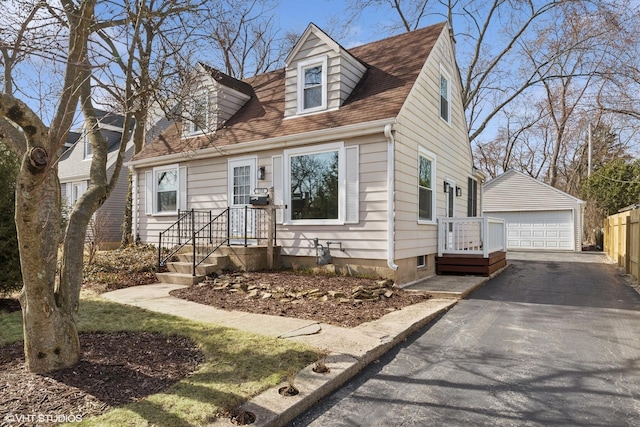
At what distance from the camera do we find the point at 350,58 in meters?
9.05

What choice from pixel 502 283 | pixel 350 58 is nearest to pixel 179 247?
pixel 350 58

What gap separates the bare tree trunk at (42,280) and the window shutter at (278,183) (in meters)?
5.87

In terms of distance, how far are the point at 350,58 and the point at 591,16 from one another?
44.2 feet

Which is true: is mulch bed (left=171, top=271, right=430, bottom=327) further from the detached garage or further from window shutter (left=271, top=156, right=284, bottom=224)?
the detached garage

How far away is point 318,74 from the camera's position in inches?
364

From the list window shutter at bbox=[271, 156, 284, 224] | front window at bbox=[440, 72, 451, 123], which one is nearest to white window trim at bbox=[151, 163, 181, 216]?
window shutter at bbox=[271, 156, 284, 224]

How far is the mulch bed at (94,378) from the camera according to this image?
261 centimetres

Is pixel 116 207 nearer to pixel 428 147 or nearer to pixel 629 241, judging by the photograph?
pixel 428 147

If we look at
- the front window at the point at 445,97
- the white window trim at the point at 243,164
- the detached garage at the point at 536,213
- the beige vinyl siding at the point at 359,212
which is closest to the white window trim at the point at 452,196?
the front window at the point at 445,97

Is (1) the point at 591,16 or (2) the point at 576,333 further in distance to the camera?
(1) the point at 591,16

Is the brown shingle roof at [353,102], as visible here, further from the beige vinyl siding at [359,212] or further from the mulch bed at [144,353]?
the mulch bed at [144,353]

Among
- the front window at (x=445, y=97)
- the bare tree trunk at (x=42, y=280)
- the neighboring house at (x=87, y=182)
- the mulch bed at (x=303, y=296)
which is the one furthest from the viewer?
the neighboring house at (x=87, y=182)

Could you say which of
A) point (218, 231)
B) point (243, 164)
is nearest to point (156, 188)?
point (218, 231)

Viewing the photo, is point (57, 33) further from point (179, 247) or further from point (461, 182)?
point (461, 182)
